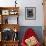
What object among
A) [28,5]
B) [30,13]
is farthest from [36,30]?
[28,5]

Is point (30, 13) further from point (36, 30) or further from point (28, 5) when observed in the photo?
point (36, 30)

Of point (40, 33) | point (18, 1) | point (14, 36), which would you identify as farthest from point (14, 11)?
point (40, 33)

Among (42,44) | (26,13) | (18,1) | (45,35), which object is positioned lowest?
(42,44)

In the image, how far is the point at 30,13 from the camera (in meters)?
6.26

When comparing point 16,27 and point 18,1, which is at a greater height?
point 18,1

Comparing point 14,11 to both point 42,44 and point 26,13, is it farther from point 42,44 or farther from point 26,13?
point 42,44

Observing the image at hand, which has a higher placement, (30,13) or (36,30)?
(30,13)

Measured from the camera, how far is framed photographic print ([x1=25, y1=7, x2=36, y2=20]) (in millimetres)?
6238

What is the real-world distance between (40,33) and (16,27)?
96cm

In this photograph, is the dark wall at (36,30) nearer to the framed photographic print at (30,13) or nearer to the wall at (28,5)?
the wall at (28,5)

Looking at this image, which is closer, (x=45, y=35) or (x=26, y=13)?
(x=45, y=35)

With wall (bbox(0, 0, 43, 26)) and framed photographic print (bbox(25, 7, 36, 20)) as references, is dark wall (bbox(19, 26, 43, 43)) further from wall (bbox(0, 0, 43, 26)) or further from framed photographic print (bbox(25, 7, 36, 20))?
framed photographic print (bbox(25, 7, 36, 20))

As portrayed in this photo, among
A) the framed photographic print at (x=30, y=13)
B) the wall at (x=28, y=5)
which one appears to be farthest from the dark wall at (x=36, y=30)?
the framed photographic print at (x=30, y=13)

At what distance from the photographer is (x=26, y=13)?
6254mm
